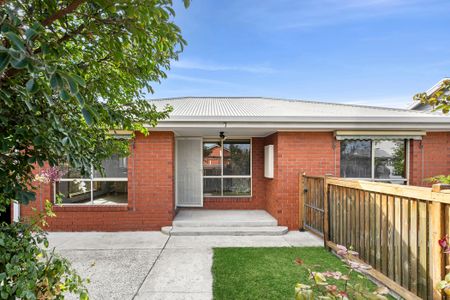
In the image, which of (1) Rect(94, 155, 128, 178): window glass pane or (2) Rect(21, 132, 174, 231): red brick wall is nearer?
(2) Rect(21, 132, 174, 231): red brick wall

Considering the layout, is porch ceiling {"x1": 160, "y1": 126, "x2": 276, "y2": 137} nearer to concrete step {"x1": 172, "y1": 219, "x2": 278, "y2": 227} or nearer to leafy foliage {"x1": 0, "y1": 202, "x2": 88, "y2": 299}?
concrete step {"x1": 172, "y1": 219, "x2": 278, "y2": 227}

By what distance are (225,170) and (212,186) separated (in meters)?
0.75

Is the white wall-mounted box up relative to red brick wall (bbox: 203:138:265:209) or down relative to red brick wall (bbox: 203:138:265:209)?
up

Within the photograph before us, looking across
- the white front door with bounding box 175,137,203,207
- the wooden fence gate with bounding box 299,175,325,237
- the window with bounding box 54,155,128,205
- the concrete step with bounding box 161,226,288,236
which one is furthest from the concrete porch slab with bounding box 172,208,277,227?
the window with bounding box 54,155,128,205

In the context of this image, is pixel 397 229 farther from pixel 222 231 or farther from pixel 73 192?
pixel 73 192

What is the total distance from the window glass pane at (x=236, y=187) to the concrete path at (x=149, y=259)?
99.2 inches

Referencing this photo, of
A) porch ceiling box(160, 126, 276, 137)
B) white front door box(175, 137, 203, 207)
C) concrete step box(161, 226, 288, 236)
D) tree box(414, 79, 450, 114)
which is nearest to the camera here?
tree box(414, 79, 450, 114)

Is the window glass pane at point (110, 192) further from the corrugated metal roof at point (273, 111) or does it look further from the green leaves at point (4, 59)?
the green leaves at point (4, 59)

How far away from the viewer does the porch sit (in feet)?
21.3

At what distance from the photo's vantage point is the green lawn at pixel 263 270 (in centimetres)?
359

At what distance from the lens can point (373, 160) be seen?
7.22 metres

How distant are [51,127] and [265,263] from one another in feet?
13.8

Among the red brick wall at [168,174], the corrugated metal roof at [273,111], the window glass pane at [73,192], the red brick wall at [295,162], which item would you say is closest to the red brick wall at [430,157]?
the red brick wall at [168,174]

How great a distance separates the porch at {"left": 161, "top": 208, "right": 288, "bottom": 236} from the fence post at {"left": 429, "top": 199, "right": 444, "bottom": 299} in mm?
4024
